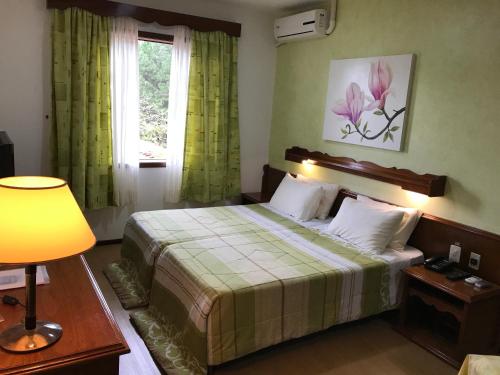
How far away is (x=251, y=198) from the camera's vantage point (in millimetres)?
4402

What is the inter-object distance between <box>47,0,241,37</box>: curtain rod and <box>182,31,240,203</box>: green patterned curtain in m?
0.08

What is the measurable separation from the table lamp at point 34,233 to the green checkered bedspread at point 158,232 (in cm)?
158

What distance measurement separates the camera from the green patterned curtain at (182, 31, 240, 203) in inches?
161

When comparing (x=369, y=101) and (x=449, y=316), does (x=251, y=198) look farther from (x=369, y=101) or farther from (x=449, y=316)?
(x=449, y=316)

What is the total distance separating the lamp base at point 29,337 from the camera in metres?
1.14

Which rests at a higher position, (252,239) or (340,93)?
(340,93)

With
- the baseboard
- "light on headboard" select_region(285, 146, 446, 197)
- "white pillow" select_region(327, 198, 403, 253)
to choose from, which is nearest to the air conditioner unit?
"light on headboard" select_region(285, 146, 446, 197)

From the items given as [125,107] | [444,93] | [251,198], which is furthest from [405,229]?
[125,107]

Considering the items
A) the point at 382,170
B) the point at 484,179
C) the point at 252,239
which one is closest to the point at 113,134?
the point at 252,239

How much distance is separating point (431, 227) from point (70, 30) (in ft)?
10.9

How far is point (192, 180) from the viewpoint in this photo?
4297 millimetres

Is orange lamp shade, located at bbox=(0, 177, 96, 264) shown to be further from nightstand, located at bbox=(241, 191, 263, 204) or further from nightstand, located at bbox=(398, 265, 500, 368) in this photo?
nightstand, located at bbox=(241, 191, 263, 204)

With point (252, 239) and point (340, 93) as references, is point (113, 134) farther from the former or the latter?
point (340, 93)

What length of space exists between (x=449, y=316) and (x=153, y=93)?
3.28 metres
